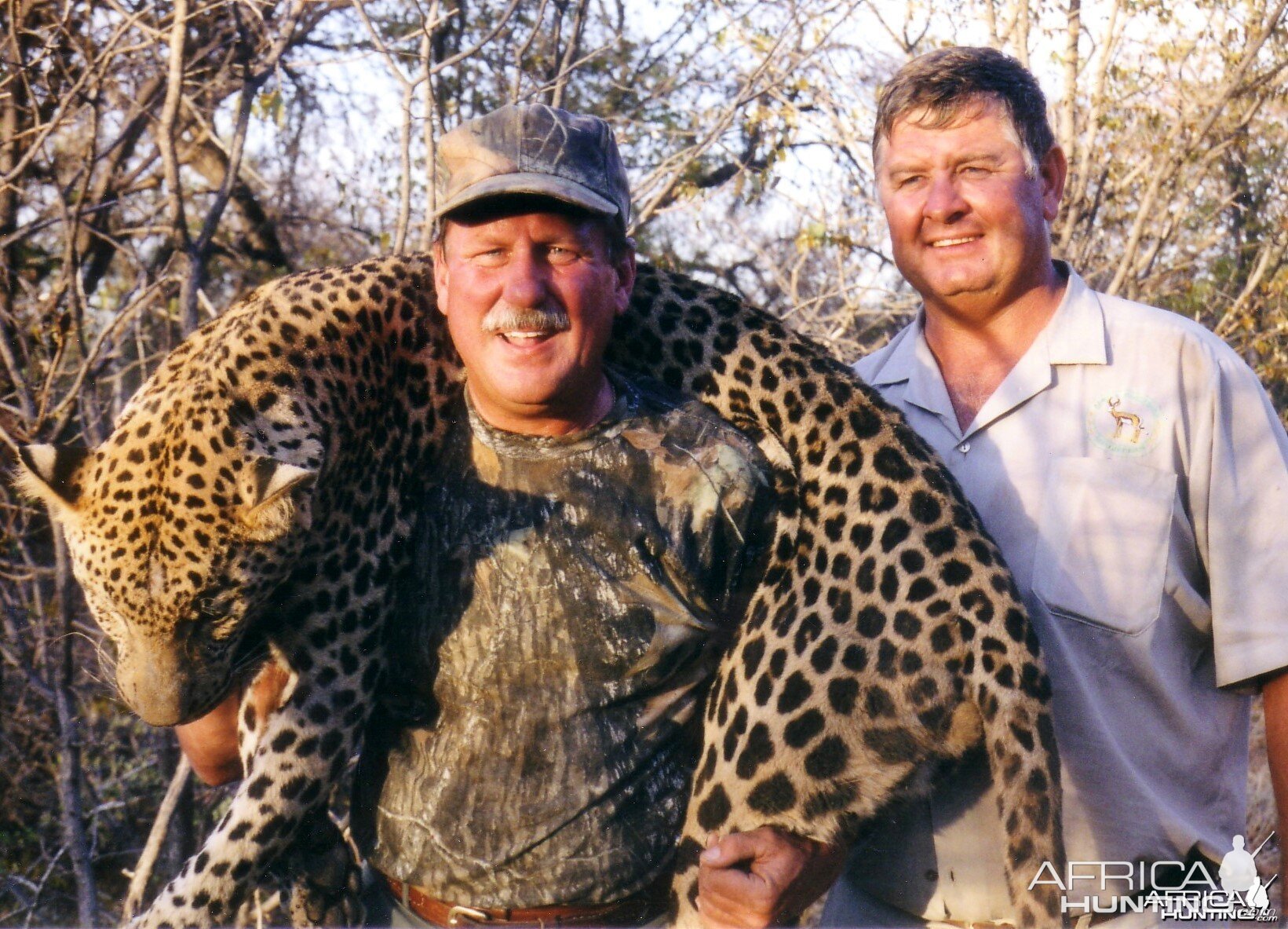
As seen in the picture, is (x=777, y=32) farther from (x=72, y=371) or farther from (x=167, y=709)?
(x=167, y=709)

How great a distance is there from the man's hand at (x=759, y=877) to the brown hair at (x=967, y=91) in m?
1.85

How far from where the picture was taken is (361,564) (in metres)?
3.12

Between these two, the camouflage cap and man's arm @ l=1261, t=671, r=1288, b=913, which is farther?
man's arm @ l=1261, t=671, r=1288, b=913

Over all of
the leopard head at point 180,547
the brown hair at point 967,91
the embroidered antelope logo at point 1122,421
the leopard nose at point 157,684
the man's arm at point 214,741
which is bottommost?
the man's arm at point 214,741

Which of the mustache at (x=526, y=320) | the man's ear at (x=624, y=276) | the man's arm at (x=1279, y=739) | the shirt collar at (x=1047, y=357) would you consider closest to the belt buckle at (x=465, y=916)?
the mustache at (x=526, y=320)

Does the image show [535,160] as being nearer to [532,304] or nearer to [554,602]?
[532,304]

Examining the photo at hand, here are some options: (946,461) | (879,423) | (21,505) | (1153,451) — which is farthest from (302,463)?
(21,505)

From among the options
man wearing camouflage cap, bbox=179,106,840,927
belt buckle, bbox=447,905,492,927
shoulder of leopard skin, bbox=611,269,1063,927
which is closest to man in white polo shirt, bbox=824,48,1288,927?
shoulder of leopard skin, bbox=611,269,1063,927

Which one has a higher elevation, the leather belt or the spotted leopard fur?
the spotted leopard fur

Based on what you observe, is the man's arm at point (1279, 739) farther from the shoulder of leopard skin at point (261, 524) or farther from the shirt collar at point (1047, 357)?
the shoulder of leopard skin at point (261, 524)

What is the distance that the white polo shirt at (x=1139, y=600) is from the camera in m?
3.03

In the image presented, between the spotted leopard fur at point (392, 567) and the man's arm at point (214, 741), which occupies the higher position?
the spotted leopard fur at point (392, 567)

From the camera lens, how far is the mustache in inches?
112

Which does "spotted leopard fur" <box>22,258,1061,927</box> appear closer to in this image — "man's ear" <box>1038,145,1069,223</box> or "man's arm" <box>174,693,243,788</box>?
"man's arm" <box>174,693,243,788</box>
